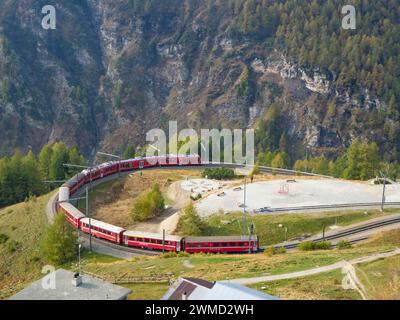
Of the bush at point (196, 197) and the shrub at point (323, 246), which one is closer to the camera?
the shrub at point (323, 246)

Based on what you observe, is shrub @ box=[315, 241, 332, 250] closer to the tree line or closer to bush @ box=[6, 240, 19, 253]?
bush @ box=[6, 240, 19, 253]

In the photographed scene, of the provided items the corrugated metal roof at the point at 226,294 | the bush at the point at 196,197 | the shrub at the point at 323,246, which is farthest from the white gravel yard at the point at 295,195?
the corrugated metal roof at the point at 226,294

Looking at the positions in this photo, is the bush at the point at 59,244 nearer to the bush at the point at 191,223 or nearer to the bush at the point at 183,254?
the bush at the point at 183,254

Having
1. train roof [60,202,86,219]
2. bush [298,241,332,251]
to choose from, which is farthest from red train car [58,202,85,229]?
bush [298,241,332,251]
